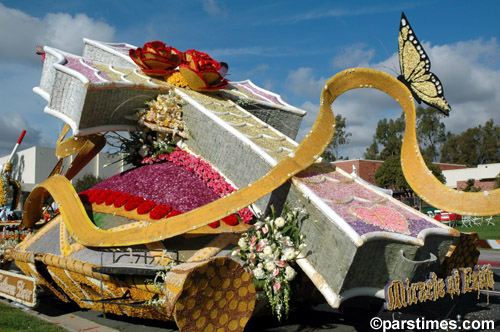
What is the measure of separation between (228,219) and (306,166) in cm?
125

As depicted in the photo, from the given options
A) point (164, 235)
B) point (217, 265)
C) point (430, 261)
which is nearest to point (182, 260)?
point (164, 235)

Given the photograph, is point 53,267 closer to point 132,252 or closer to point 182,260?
point 132,252

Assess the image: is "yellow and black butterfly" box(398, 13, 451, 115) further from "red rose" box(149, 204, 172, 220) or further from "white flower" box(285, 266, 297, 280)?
"red rose" box(149, 204, 172, 220)

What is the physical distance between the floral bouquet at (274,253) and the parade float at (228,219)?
17mm

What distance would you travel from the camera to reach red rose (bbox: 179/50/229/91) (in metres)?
9.06

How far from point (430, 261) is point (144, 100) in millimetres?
5462

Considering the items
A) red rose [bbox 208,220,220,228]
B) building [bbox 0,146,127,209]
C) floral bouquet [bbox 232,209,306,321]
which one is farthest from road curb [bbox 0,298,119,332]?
building [bbox 0,146,127,209]

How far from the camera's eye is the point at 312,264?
5.72 m

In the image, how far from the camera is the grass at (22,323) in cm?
670

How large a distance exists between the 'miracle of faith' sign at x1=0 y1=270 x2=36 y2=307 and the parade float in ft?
0.88

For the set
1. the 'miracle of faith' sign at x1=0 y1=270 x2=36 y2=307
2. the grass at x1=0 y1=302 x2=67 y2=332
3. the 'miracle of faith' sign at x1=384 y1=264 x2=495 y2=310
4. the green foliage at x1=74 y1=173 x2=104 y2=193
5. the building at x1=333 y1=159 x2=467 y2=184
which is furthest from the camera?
the building at x1=333 y1=159 x2=467 y2=184

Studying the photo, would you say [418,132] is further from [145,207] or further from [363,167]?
[145,207]

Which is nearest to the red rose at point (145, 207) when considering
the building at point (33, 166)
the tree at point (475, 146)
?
the building at point (33, 166)

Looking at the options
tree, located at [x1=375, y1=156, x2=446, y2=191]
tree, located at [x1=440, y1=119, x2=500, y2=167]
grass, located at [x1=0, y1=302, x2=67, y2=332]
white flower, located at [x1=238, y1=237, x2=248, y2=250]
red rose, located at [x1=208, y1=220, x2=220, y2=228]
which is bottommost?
grass, located at [x1=0, y1=302, x2=67, y2=332]
